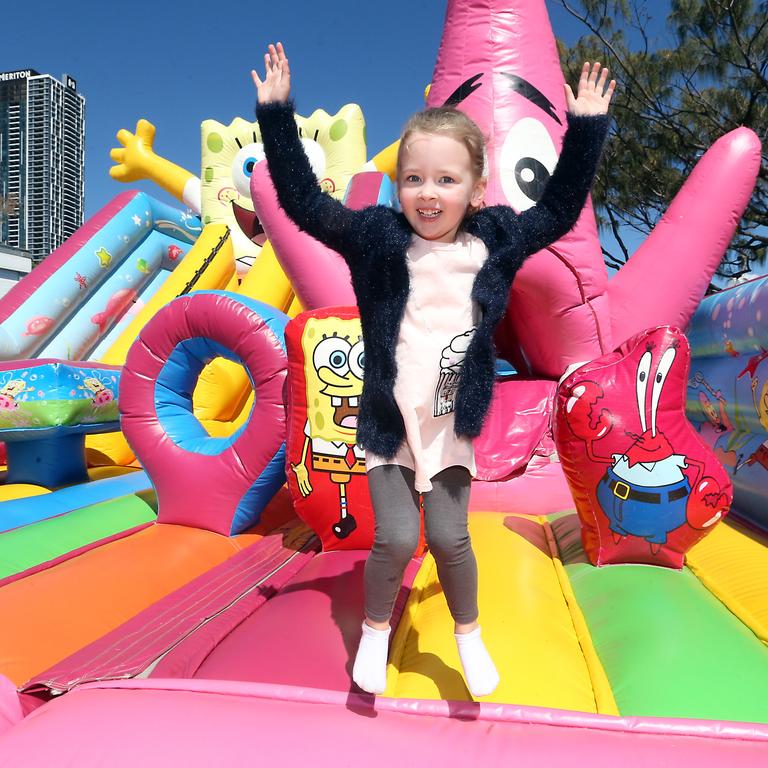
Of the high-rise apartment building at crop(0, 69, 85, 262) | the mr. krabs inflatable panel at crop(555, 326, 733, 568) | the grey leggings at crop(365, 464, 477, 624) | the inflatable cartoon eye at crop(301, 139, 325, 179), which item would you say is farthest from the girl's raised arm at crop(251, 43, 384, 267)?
the high-rise apartment building at crop(0, 69, 85, 262)

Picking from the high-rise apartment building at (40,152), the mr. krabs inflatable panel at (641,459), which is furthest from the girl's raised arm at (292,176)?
the high-rise apartment building at (40,152)

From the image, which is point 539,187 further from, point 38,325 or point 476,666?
point 38,325

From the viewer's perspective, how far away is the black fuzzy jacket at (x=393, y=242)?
1041 millimetres

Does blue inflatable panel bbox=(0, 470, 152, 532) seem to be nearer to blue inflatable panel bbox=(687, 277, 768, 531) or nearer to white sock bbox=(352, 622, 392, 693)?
white sock bbox=(352, 622, 392, 693)

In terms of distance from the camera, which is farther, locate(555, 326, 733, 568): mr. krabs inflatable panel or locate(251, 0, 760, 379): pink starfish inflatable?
locate(251, 0, 760, 379): pink starfish inflatable

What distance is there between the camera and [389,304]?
1045 millimetres

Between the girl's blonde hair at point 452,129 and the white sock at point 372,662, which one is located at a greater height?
the girl's blonde hair at point 452,129

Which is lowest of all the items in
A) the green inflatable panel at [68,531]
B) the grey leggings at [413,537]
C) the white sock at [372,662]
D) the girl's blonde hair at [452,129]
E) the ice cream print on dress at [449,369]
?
the green inflatable panel at [68,531]

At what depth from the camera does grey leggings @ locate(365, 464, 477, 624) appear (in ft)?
3.40

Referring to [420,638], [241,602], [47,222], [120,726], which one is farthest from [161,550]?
[47,222]

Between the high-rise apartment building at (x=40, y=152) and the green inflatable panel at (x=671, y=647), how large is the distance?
29.7 meters

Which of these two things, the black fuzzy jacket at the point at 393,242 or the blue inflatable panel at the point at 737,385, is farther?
the blue inflatable panel at the point at 737,385

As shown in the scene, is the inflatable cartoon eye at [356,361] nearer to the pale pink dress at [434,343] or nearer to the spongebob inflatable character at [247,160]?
the pale pink dress at [434,343]

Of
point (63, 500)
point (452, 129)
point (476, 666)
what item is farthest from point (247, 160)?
point (476, 666)
